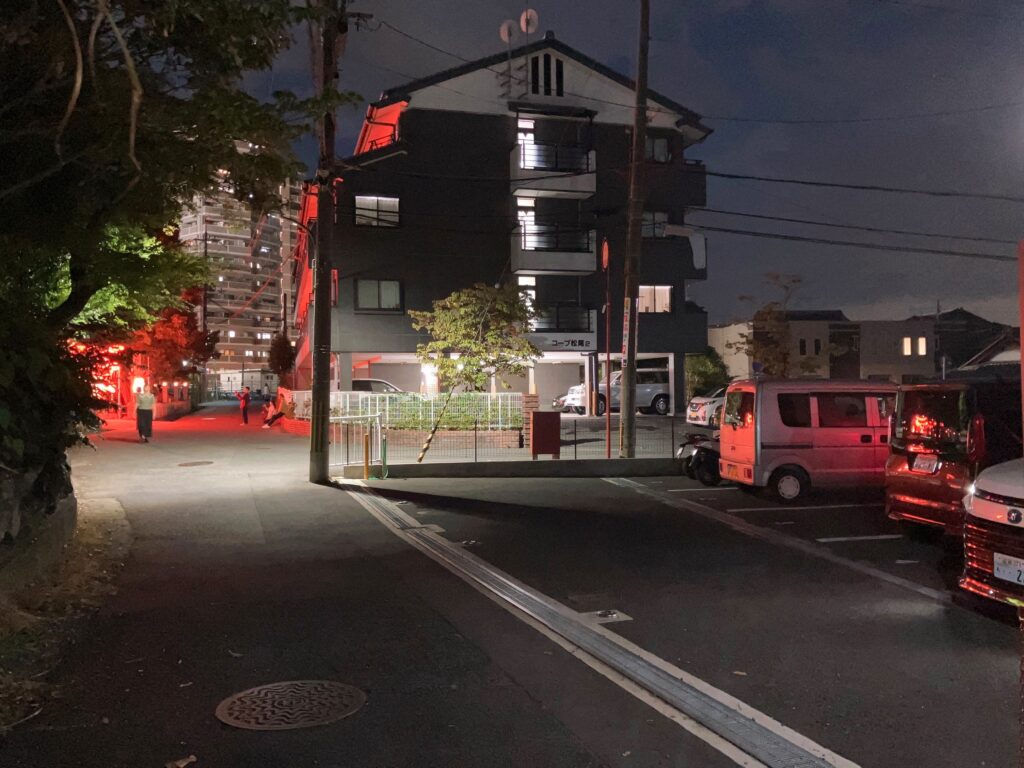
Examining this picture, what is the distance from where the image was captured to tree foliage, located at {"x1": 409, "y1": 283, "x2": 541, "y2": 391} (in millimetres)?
23516

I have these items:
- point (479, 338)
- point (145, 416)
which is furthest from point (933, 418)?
point (145, 416)

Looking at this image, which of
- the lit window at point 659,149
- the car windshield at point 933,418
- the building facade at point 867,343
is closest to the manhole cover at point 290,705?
the car windshield at point 933,418

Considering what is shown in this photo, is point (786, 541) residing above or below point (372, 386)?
below

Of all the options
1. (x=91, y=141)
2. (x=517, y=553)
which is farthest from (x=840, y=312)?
(x=91, y=141)

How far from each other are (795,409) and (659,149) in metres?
26.5

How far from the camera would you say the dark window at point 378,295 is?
105 feet

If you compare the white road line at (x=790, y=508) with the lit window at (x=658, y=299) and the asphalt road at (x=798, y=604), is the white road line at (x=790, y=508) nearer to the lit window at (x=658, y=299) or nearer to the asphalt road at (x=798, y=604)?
the asphalt road at (x=798, y=604)

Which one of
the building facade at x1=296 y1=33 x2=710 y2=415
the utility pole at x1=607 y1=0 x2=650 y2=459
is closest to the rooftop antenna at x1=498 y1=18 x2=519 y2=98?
the building facade at x1=296 y1=33 x2=710 y2=415

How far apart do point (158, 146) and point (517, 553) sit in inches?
215

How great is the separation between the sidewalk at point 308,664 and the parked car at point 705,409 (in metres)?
16.4

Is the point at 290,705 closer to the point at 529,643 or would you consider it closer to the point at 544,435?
the point at 529,643

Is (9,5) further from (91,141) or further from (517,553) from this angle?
(517,553)

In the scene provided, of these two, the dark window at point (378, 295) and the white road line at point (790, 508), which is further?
the dark window at point (378, 295)

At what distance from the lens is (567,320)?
35312mm
